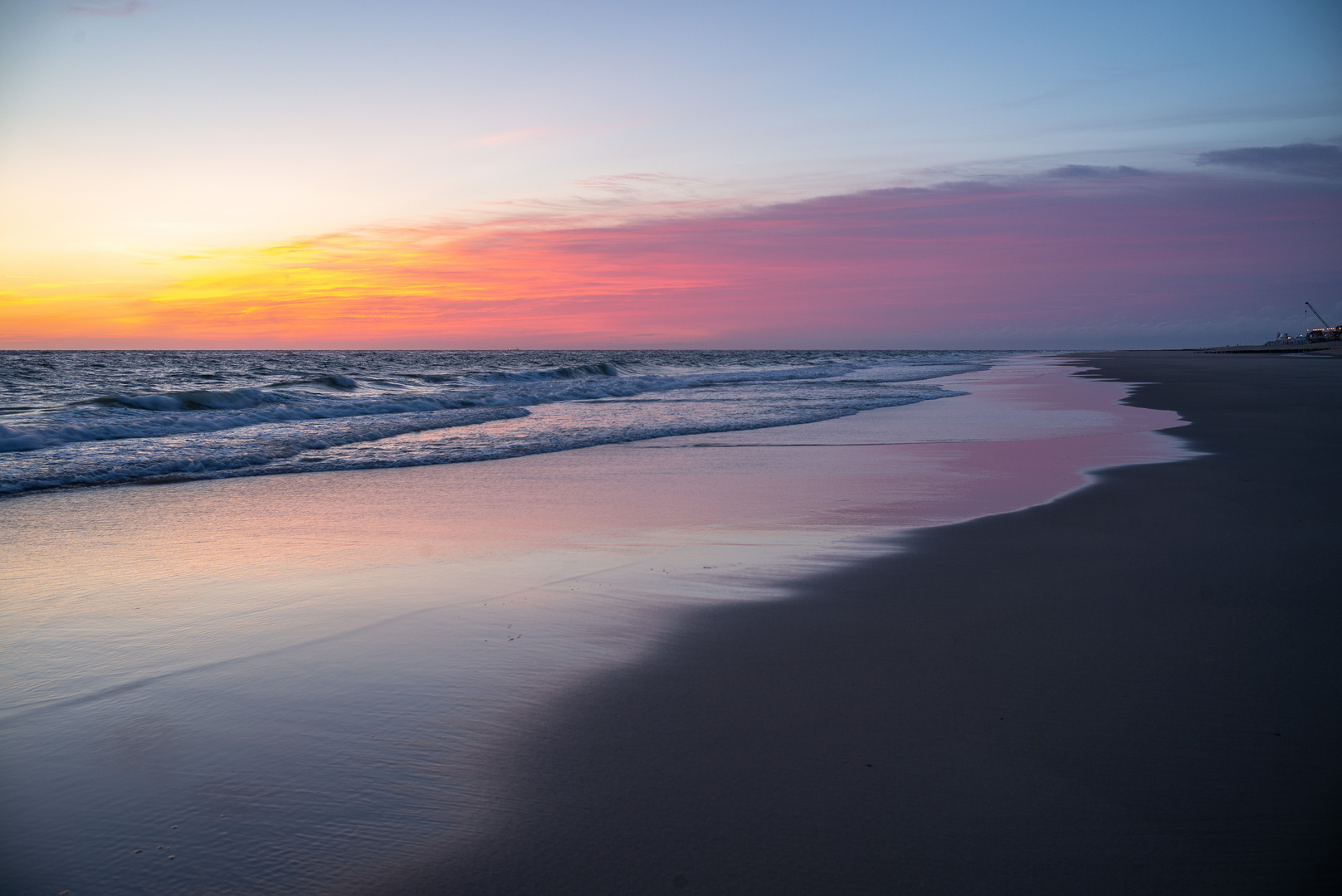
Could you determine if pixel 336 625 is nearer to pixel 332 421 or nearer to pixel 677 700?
pixel 677 700

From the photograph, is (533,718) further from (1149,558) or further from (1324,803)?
(1149,558)

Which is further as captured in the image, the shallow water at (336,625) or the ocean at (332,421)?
the ocean at (332,421)

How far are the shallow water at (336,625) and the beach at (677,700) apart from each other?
0.06ft

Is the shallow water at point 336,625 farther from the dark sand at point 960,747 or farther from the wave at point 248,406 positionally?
the wave at point 248,406

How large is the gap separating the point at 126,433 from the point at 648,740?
12.8m

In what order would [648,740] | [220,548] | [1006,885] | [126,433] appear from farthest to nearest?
[126,433] < [220,548] < [648,740] < [1006,885]

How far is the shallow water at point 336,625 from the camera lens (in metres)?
2.30

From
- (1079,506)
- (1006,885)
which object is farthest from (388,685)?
(1079,506)

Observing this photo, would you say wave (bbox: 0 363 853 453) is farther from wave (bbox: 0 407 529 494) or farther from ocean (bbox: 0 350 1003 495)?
wave (bbox: 0 407 529 494)

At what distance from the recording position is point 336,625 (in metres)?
3.95

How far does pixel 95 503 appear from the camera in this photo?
287 inches

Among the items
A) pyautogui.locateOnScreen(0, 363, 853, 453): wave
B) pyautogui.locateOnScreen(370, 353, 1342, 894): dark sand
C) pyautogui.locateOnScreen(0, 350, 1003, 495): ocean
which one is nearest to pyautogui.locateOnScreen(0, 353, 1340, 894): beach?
pyautogui.locateOnScreen(370, 353, 1342, 894): dark sand

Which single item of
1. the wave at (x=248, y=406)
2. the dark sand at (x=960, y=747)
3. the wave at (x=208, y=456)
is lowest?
the dark sand at (x=960, y=747)

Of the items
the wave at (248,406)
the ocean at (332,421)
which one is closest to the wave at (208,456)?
the ocean at (332,421)
